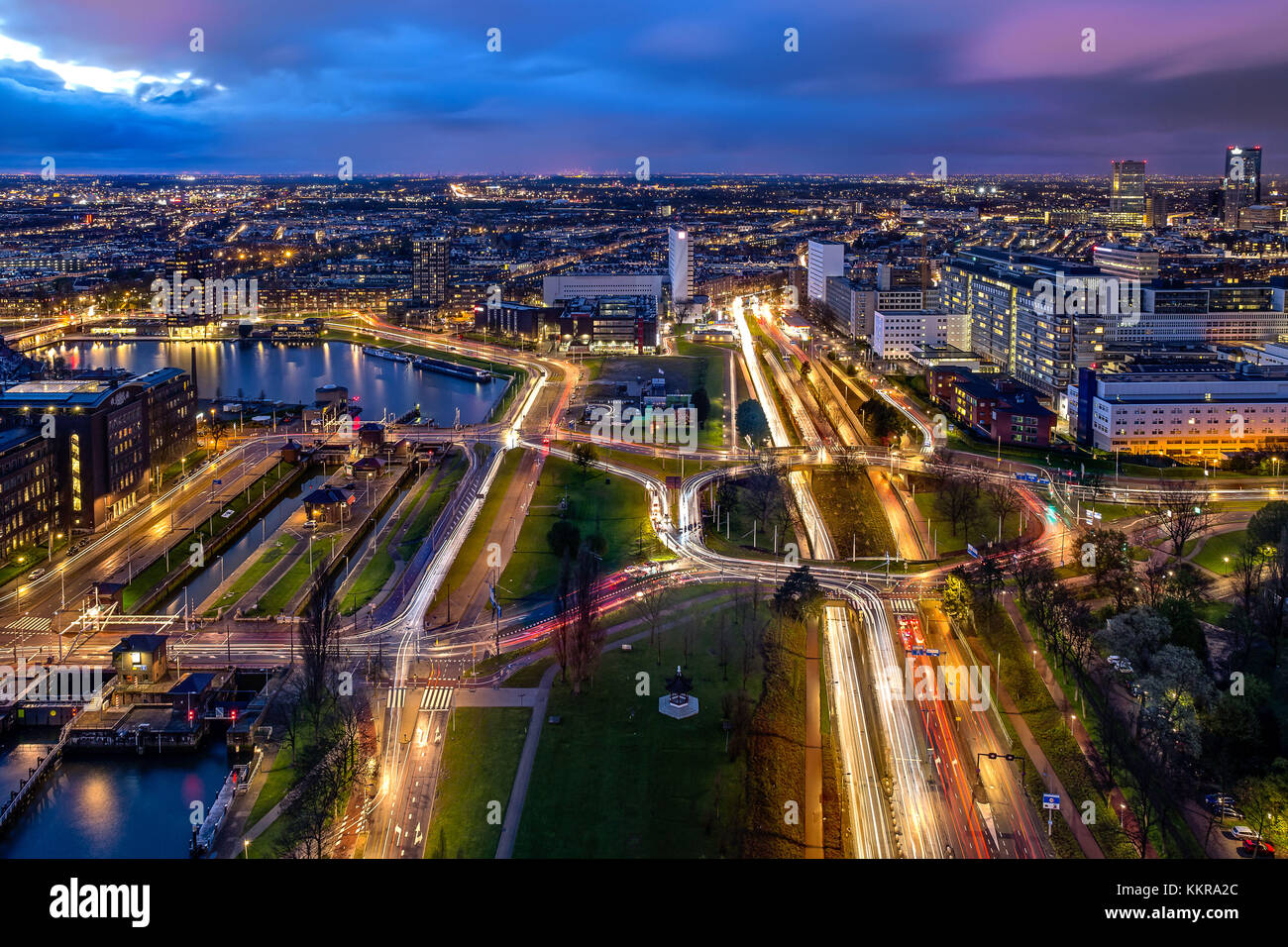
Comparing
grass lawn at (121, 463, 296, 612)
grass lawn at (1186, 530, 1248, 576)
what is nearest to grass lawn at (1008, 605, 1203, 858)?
grass lawn at (1186, 530, 1248, 576)

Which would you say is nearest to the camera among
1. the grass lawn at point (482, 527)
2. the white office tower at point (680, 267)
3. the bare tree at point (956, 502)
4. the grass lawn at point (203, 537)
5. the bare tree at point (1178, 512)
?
the grass lawn at point (203, 537)

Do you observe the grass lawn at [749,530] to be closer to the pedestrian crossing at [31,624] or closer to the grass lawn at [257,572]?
the grass lawn at [257,572]

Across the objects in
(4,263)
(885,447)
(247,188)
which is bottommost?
(885,447)

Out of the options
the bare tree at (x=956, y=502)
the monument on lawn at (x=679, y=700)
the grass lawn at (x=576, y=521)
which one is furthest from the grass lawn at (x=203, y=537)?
the bare tree at (x=956, y=502)

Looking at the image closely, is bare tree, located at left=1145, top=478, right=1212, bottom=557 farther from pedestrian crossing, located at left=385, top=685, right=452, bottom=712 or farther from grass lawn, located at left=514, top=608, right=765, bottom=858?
pedestrian crossing, located at left=385, top=685, right=452, bottom=712

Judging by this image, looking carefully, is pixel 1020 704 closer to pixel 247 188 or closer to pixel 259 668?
pixel 259 668

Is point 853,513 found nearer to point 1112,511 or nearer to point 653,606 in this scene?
point 1112,511
